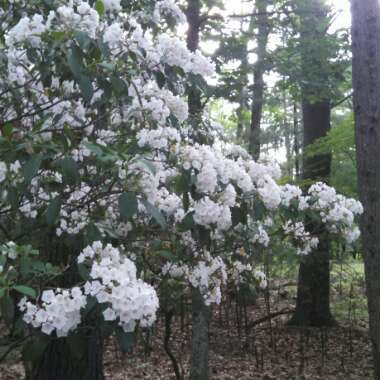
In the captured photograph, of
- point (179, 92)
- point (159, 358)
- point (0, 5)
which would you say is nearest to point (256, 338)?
point (159, 358)

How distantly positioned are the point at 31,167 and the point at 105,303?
0.47m

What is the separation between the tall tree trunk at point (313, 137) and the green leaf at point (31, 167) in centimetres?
430

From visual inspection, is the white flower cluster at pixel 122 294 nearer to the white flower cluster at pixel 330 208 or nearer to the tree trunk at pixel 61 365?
the white flower cluster at pixel 330 208

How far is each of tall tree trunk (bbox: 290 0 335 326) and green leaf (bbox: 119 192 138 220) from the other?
13.4 ft

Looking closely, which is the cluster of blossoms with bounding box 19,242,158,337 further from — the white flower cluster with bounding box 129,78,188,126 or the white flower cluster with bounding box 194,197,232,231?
the white flower cluster with bounding box 129,78,188,126

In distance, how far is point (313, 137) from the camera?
7746 millimetres

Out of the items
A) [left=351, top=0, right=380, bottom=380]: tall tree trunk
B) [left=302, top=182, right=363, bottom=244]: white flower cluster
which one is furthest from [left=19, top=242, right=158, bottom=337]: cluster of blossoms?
[left=351, top=0, right=380, bottom=380]: tall tree trunk

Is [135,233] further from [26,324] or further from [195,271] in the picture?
[26,324]

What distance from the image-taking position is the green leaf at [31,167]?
1.54 metres

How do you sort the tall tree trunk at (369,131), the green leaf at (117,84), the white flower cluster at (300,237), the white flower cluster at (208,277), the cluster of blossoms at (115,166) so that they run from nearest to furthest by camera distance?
the cluster of blossoms at (115,166) < the green leaf at (117,84) < the white flower cluster at (208,277) < the white flower cluster at (300,237) < the tall tree trunk at (369,131)

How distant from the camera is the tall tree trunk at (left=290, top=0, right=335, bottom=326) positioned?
5742 mm

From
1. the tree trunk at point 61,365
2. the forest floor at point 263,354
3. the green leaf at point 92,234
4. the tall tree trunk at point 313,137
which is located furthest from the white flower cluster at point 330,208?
the forest floor at point 263,354

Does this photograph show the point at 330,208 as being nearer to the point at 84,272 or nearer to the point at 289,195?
the point at 289,195

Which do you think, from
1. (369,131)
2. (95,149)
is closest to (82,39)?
(95,149)
